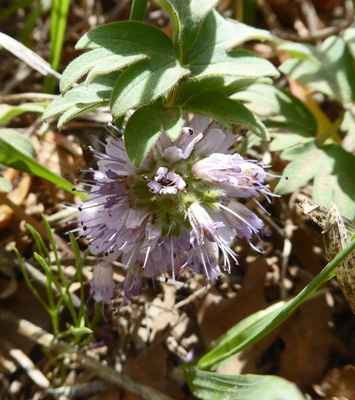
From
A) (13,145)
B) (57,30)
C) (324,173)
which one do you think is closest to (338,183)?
(324,173)

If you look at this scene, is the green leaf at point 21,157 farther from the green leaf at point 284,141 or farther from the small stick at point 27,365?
the green leaf at point 284,141

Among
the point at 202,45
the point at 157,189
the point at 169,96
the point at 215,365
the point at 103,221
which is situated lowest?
the point at 215,365

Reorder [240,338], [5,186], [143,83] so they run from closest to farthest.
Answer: [143,83] < [240,338] < [5,186]

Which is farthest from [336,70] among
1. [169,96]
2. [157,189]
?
[157,189]

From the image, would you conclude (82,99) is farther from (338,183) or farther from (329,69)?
(329,69)

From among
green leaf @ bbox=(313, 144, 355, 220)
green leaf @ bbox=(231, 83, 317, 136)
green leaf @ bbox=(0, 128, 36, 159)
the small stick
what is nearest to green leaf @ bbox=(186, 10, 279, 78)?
green leaf @ bbox=(231, 83, 317, 136)

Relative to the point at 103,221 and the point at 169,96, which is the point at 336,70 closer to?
the point at 169,96
